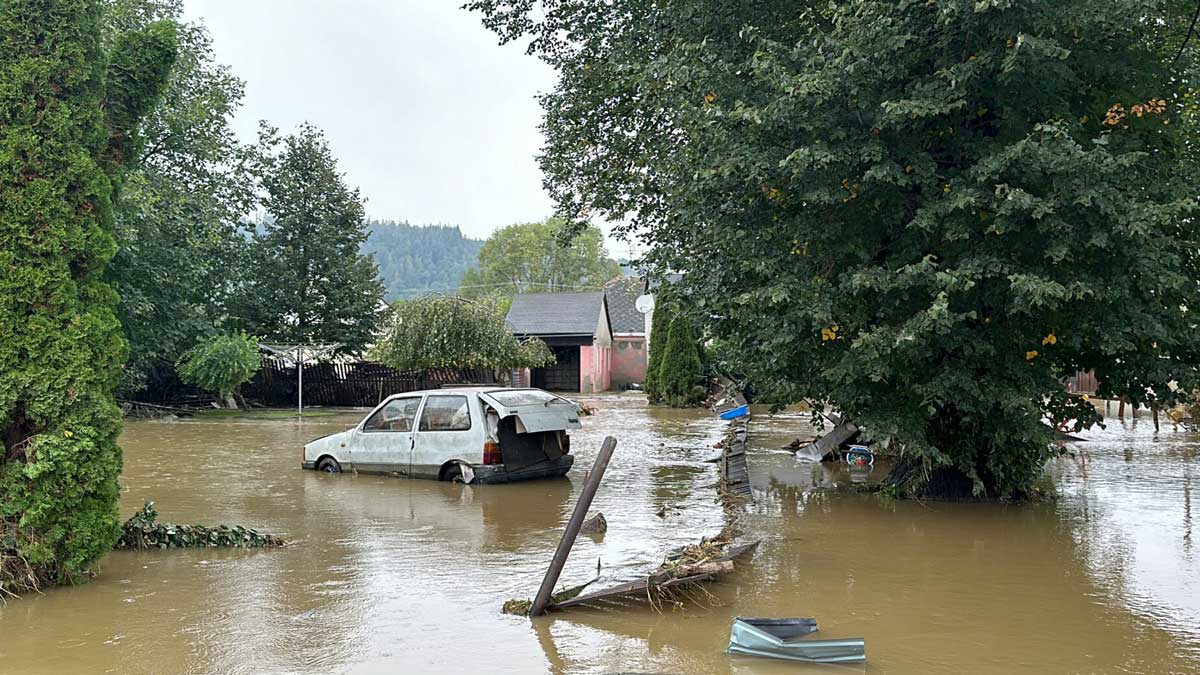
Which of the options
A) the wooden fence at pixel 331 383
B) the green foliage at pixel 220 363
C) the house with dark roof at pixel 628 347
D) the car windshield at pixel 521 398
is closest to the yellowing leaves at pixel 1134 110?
the car windshield at pixel 521 398

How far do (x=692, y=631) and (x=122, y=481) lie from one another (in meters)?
11.0

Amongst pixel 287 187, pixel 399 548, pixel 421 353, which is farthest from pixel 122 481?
pixel 287 187

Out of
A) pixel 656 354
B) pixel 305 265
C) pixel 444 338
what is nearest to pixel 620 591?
pixel 444 338

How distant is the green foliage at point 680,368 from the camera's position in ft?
102

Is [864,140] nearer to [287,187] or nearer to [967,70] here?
[967,70]

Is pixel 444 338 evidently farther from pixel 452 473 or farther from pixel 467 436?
pixel 467 436

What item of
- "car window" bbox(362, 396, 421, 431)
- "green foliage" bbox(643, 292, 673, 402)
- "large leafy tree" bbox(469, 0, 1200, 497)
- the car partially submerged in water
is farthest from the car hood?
"green foliage" bbox(643, 292, 673, 402)

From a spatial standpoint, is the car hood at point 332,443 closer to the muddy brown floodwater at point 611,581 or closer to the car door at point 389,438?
the car door at point 389,438

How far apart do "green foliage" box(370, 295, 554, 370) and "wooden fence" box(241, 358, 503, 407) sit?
102 centimetres

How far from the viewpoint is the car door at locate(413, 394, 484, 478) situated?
13281 millimetres

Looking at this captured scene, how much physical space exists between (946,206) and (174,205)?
23719 mm

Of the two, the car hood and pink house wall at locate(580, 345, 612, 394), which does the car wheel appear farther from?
pink house wall at locate(580, 345, 612, 394)

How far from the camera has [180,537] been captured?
30.7 ft

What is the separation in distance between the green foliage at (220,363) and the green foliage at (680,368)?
13066 mm
